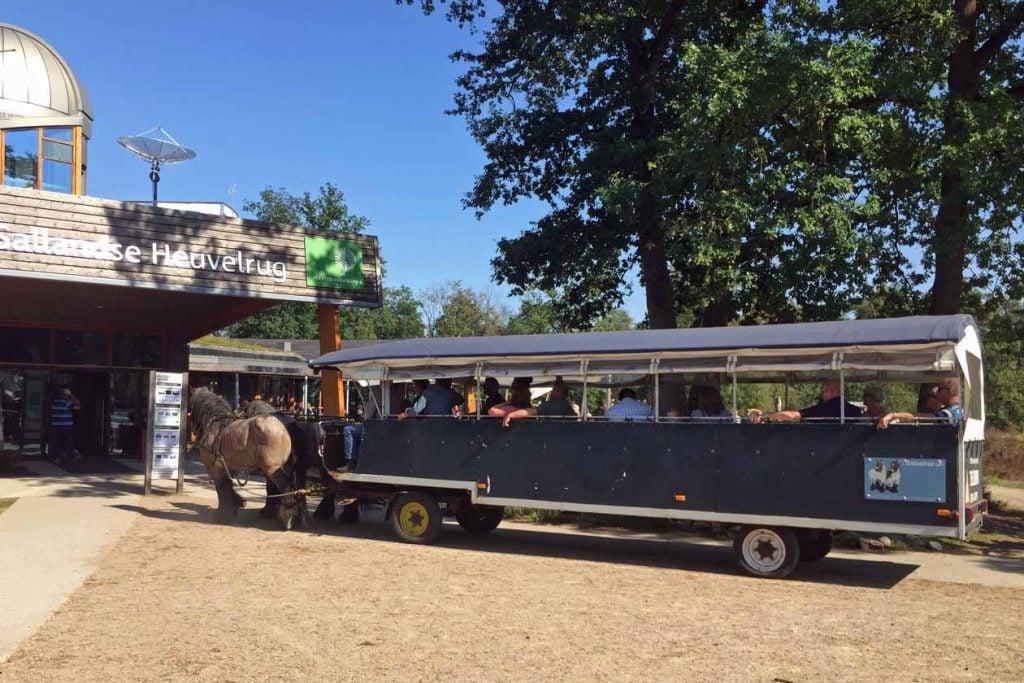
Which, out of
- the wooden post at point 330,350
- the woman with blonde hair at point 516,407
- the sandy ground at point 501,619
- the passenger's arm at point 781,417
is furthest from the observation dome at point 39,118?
the passenger's arm at point 781,417

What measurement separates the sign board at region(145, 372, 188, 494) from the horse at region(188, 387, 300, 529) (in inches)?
110

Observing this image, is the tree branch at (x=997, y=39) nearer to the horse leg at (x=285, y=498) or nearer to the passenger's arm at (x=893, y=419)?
the passenger's arm at (x=893, y=419)

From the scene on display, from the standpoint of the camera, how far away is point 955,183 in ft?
47.2

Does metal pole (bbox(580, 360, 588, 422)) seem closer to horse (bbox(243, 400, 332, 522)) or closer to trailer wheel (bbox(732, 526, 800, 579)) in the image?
trailer wheel (bbox(732, 526, 800, 579))

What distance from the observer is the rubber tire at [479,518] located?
12.7 metres

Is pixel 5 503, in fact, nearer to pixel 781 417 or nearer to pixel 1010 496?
pixel 781 417

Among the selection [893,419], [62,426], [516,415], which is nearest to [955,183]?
[893,419]

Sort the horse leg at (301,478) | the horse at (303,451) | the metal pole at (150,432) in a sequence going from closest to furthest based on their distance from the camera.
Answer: the horse at (303,451) < the horse leg at (301,478) < the metal pole at (150,432)

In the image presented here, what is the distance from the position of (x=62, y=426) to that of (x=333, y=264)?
8.77 metres

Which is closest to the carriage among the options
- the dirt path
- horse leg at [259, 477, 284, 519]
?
horse leg at [259, 477, 284, 519]

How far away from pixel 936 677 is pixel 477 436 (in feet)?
20.8

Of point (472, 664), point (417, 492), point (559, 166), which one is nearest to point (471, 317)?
point (559, 166)

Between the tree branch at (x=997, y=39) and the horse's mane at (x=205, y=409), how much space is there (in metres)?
13.5

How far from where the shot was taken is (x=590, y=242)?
17.8 metres
